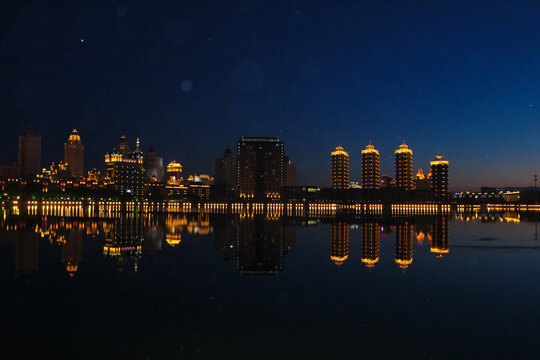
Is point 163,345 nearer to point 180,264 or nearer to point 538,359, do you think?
point 538,359

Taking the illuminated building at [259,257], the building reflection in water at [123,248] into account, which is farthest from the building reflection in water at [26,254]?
the illuminated building at [259,257]

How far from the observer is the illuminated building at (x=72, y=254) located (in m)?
23.9

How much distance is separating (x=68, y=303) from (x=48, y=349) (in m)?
5.01

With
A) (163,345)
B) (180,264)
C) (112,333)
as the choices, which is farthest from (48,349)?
(180,264)

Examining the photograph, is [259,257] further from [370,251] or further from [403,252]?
[403,252]

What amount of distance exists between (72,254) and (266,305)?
18.3 meters

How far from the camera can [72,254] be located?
29.1 m

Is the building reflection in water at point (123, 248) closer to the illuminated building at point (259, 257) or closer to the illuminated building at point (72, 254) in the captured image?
the illuminated building at point (72, 254)

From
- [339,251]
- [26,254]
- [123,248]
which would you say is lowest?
[339,251]

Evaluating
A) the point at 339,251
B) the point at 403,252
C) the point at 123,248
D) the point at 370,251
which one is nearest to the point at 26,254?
the point at 123,248

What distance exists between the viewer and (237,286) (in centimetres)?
1966

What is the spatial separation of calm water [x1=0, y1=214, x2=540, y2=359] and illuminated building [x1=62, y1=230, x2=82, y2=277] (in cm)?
13

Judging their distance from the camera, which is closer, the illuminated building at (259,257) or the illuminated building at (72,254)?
the illuminated building at (72,254)

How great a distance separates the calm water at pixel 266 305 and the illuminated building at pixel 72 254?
13 centimetres
